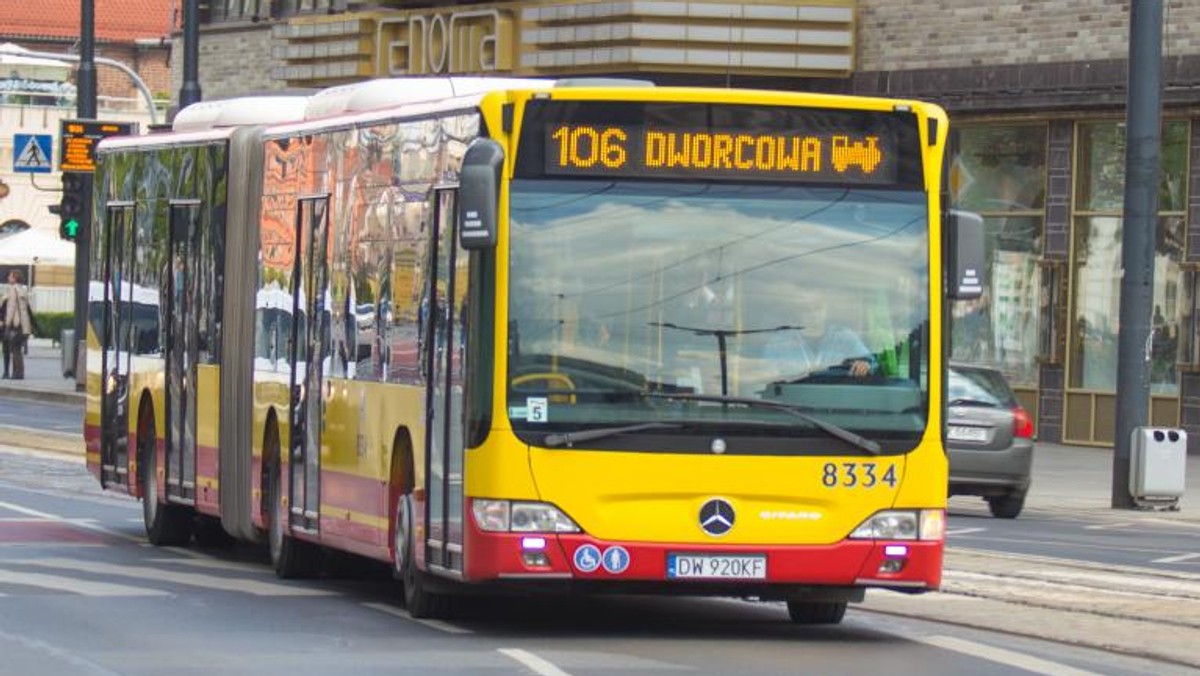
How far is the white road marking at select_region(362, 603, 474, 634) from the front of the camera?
47.8 ft

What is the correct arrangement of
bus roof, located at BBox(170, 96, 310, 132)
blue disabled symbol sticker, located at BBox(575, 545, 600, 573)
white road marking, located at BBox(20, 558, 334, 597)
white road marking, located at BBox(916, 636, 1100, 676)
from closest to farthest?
white road marking, located at BBox(916, 636, 1100, 676)
blue disabled symbol sticker, located at BBox(575, 545, 600, 573)
white road marking, located at BBox(20, 558, 334, 597)
bus roof, located at BBox(170, 96, 310, 132)

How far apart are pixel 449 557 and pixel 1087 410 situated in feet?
75.3

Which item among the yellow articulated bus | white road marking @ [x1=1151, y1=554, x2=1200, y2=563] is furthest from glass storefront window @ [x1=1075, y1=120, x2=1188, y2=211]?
the yellow articulated bus

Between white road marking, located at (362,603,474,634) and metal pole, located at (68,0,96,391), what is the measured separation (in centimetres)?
3033

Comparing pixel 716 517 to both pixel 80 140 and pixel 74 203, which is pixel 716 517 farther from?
pixel 74 203

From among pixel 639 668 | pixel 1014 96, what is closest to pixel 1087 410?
pixel 1014 96

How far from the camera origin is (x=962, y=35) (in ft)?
124

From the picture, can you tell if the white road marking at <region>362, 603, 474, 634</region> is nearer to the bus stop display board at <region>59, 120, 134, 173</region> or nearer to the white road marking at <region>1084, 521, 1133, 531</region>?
the white road marking at <region>1084, 521, 1133, 531</region>

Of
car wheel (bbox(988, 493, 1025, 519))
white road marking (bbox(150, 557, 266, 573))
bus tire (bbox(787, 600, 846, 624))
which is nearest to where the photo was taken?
bus tire (bbox(787, 600, 846, 624))

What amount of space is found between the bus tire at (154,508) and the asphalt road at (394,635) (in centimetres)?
163

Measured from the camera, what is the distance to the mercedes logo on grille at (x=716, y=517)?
46.0 ft

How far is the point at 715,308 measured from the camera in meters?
14.1

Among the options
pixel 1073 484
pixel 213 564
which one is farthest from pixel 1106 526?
pixel 213 564

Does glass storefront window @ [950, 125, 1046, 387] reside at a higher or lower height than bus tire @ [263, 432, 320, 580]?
higher
